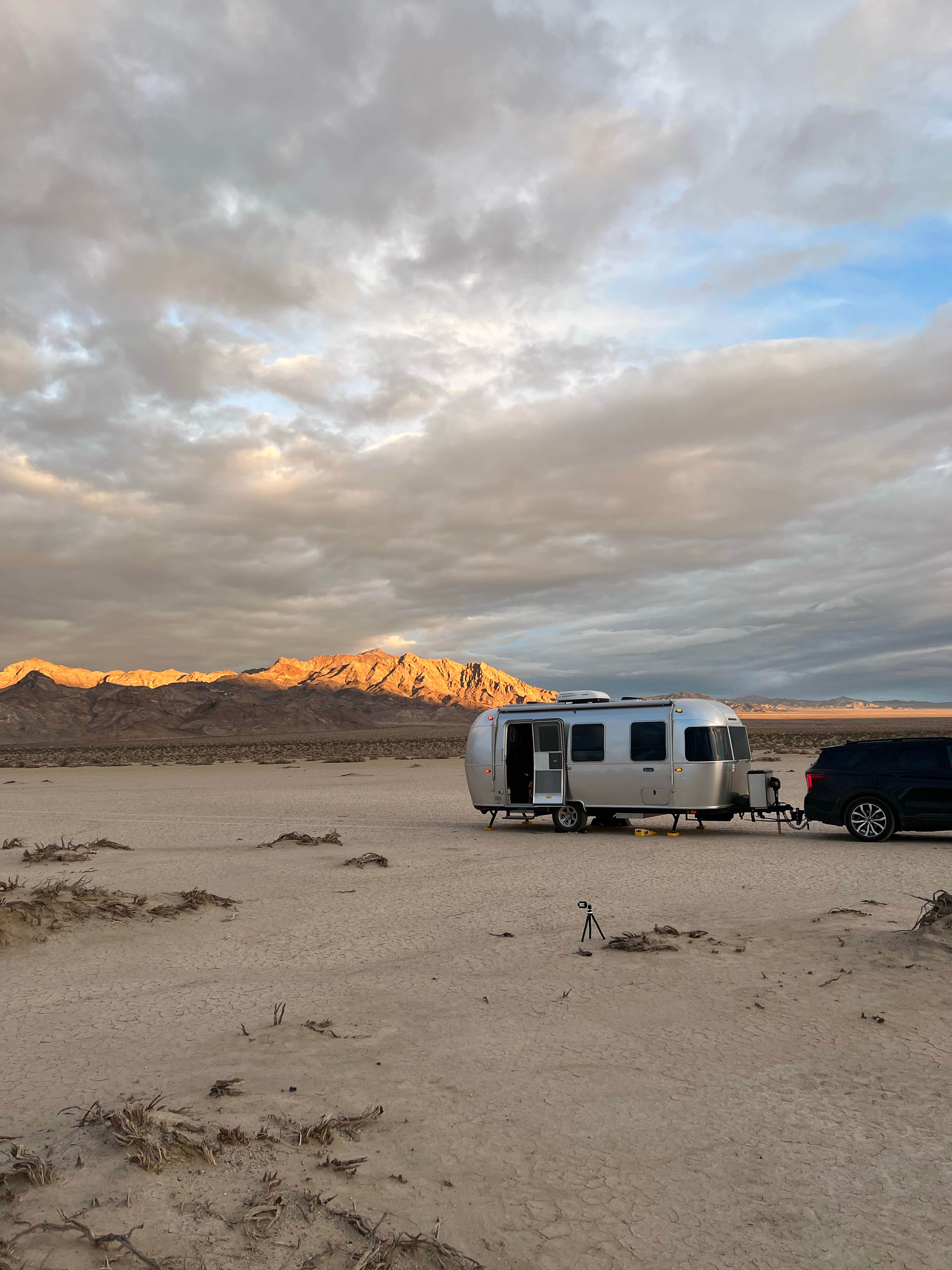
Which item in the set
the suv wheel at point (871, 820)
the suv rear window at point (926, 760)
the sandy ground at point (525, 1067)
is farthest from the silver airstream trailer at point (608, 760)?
the sandy ground at point (525, 1067)

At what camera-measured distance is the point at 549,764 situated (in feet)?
58.4

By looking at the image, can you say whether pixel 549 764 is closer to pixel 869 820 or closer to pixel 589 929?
pixel 869 820

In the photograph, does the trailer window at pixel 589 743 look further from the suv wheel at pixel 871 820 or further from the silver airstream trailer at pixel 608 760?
the suv wheel at pixel 871 820

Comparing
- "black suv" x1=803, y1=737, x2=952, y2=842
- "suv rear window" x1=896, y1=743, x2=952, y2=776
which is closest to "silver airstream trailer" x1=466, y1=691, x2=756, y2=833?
"black suv" x1=803, y1=737, x2=952, y2=842

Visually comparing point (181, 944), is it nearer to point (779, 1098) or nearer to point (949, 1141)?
point (779, 1098)

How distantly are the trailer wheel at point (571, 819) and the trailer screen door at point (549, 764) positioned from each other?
31 centimetres

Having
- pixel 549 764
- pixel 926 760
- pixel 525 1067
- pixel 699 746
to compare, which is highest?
pixel 699 746

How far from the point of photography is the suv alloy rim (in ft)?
49.4

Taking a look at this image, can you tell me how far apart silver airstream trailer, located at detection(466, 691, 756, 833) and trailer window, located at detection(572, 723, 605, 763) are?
1 cm

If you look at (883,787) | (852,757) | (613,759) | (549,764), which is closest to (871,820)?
(883,787)

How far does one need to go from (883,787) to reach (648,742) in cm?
425

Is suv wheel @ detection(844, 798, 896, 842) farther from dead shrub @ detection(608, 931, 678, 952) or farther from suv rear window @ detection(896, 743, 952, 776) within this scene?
dead shrub @ detection(608, 931, 678, 952)

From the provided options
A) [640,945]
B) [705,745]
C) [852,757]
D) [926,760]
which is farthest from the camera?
[705,745]

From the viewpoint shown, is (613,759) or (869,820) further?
(613,759)
